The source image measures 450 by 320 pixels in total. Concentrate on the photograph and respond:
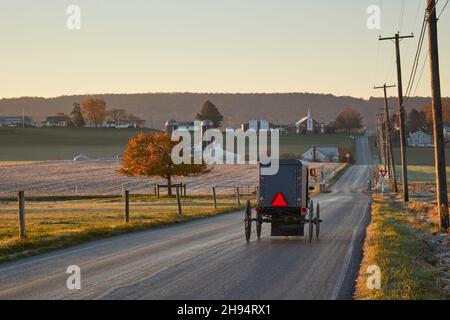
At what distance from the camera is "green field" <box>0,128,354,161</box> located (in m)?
150

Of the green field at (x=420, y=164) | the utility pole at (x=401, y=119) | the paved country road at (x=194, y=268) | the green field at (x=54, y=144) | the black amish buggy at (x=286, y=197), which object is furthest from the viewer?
the green field at (x=54, y=144)

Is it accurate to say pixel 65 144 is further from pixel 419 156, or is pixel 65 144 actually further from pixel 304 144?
pixel 419 156

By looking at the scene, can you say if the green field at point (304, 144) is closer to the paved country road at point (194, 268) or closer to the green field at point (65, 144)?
the green field at point (65, 144)

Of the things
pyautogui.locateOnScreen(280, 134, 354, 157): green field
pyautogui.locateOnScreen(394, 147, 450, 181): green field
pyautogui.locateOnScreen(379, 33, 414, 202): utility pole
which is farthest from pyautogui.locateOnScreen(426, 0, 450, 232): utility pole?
pyautogui.locateOnScreen(280, 134, 354, 157): green field

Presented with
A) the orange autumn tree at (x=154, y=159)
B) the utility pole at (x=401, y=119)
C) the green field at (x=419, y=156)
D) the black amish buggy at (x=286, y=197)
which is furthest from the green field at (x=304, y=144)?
the black amish buggy at (x=286, y=197)

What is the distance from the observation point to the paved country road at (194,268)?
1262 centimetres

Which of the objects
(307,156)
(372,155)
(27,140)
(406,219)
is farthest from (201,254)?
(27,140)

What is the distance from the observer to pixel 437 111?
27.2 meters

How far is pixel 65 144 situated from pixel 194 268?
164422 millimetres

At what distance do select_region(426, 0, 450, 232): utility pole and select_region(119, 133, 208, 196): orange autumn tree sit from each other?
1810 inches

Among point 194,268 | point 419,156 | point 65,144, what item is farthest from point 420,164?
point 194,268

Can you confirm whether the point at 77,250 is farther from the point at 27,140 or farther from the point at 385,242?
the point at 27,140

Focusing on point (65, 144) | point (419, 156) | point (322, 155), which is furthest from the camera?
point (65, 144)

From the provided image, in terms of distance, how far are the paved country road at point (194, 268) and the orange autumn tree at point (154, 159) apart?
155 feet
